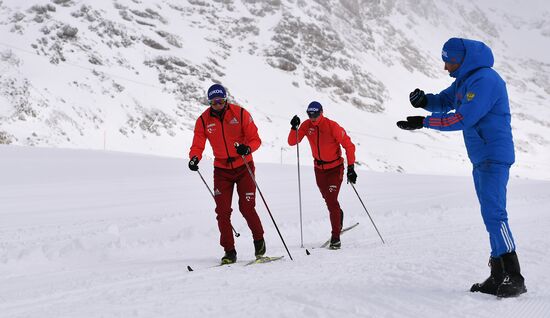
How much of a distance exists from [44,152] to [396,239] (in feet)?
37.3

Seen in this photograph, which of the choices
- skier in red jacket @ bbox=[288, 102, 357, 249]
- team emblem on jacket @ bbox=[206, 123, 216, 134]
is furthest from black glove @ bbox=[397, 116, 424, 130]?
skier in red jacket @ bbox=[288, 102, 357, 249]

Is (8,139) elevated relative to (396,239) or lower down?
lower down

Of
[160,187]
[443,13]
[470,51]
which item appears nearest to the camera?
[470,51]

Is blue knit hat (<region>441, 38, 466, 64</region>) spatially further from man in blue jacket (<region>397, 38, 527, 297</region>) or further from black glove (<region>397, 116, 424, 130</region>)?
black glove (<region>397, 116, 424, 130</region>)

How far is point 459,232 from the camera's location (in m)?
6.94

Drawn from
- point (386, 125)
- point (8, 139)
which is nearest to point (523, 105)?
point (386, 125)

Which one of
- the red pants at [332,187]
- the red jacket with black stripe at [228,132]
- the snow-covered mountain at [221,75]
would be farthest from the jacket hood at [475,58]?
the snow-covered mountain at [221,75]

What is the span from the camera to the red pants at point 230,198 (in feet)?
18.1

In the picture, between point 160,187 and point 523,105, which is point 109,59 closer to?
point 160,187

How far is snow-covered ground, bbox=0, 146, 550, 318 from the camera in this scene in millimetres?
3305

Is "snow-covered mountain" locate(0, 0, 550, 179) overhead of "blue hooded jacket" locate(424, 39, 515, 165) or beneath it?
beneath

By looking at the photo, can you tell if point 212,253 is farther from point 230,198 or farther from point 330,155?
point 330,155

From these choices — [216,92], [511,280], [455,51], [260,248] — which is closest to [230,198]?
[260,248]

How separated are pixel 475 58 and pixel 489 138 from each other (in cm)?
62
